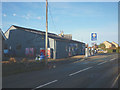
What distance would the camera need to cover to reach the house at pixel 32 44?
29.8 meters

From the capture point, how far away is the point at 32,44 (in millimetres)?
31859

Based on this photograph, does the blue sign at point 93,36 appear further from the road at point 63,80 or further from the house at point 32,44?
the road at point 63,80


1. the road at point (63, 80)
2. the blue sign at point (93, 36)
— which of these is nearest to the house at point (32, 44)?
the blue sign at point (93, 36)

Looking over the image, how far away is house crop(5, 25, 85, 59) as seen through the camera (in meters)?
29.8

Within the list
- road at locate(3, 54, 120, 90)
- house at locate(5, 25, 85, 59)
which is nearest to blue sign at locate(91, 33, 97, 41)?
house at locate(5, 25, 85, 59)

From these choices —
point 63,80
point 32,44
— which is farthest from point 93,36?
point 63,80

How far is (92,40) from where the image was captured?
30.7 metres

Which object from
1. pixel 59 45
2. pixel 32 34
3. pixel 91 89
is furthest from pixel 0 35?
pixel 91 89

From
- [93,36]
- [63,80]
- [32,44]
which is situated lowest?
[63,80]

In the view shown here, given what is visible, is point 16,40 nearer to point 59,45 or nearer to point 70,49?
point 59,45

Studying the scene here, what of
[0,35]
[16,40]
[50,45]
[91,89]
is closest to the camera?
[91,89]

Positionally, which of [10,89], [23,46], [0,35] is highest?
[0,35]

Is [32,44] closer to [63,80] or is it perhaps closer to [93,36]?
[93,36]

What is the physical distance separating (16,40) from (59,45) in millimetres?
11902
